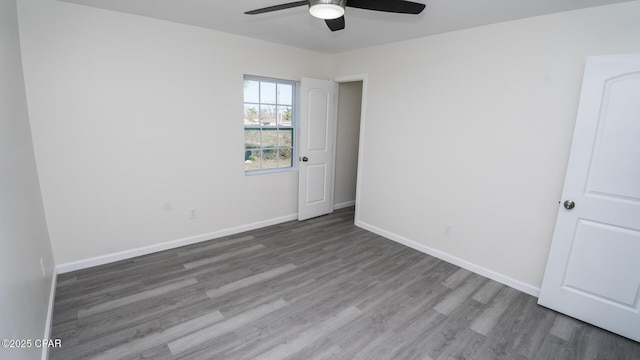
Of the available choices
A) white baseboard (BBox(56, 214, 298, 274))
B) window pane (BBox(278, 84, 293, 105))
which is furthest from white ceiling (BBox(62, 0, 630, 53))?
white baseboard (BBox(56, 214, 298, 274))

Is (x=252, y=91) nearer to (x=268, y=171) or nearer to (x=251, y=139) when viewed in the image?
(x=251, y=139)

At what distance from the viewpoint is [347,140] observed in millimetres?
4949

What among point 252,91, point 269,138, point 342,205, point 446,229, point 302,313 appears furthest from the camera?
point 342,205

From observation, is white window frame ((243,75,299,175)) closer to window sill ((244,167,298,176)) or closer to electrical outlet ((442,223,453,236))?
window sill ((244,167,298,176))

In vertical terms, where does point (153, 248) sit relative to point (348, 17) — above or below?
below

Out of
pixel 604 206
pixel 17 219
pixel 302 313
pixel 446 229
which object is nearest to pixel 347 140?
pixel 446 229

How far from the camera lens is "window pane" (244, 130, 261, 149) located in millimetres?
3834

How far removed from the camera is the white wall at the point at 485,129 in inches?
93.8

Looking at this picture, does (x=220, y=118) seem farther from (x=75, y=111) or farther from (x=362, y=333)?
(x=362, y=333)

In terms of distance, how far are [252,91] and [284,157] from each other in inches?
40.3

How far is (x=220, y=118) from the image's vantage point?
3.48m

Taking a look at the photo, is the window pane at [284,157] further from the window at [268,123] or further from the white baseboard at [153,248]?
the white baseboard at [153,248]

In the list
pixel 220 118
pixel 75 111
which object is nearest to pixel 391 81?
pixel 220 118

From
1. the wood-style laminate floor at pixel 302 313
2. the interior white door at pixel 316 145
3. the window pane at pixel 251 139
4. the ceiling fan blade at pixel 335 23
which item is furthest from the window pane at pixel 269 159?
the ceiling fan blade at pixel 335 23
